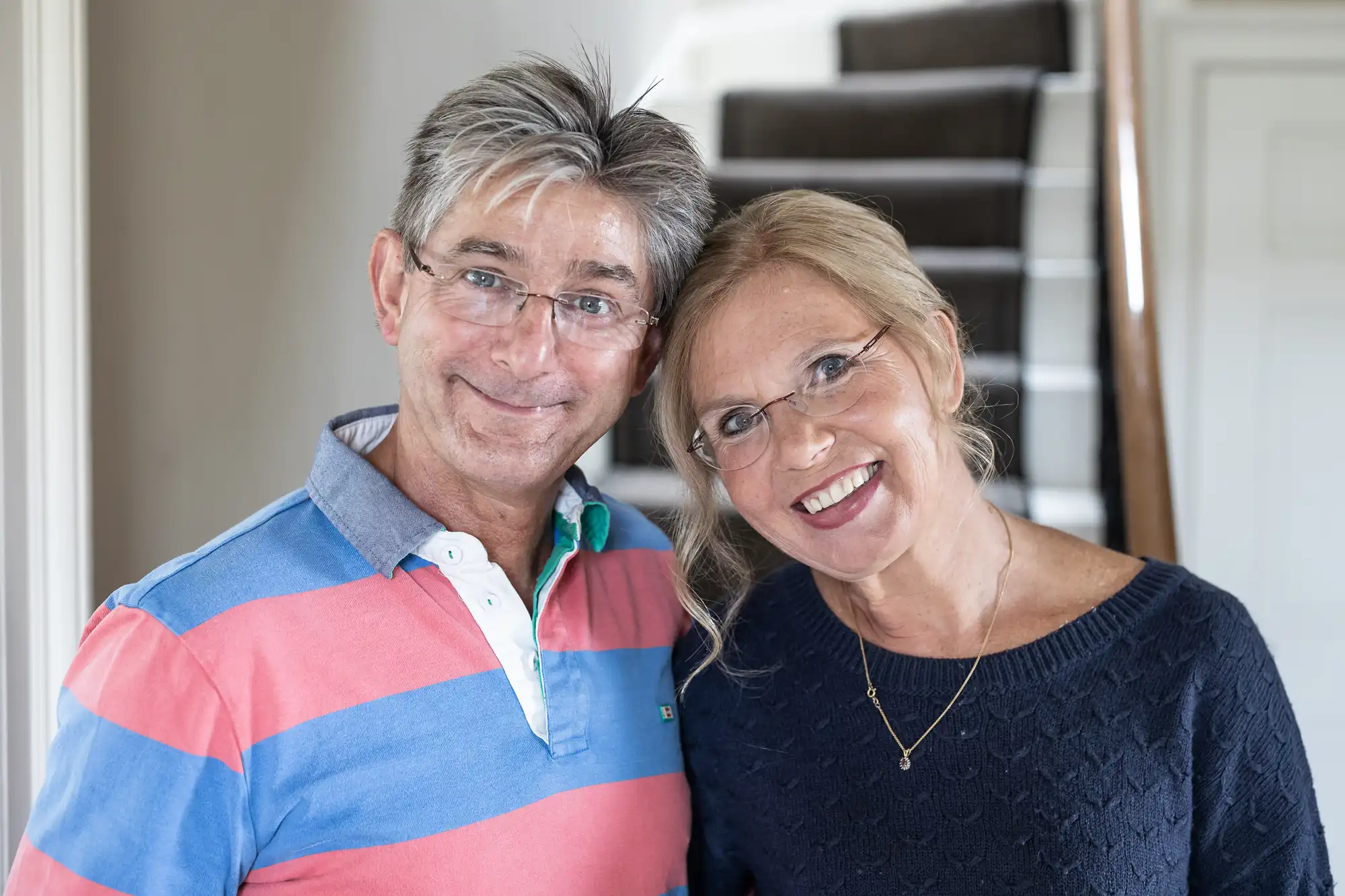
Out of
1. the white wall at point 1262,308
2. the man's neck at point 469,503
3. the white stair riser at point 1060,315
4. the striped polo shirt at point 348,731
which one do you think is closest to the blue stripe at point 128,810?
the striped polo shirt at point 348,731

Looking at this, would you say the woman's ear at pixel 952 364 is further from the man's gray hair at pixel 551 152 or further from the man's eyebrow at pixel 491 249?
the man's eyebrow at pixel 491 249

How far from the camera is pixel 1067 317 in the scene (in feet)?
9.24

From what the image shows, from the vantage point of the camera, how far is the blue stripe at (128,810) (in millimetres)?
1062

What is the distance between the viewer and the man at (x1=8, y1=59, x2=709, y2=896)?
1100 millimetres

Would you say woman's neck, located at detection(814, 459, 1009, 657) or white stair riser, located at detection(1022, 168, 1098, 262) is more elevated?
white stair riser, located at detection(1022, 168, 1098, 262)

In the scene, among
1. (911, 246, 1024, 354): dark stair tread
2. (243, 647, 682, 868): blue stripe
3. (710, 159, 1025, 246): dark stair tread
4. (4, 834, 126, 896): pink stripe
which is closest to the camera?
(4, 834, 126, 896): pink stripe

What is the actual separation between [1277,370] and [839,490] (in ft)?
9.72

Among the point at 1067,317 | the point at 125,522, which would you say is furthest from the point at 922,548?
the point at 1067,317

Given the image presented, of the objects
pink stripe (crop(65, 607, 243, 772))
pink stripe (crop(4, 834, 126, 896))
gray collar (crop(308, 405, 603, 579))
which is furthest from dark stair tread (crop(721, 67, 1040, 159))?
pink stripe (crop(4, 834, 126, 896))

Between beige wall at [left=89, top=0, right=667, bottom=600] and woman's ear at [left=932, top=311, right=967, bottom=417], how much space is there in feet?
3.40

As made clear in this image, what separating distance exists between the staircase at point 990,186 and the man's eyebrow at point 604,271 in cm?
110

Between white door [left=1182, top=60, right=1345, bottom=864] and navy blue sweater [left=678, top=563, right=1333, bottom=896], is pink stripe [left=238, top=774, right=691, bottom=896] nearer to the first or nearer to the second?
navy blue sweater [left=678, top=563, right=1333, bottom=896]

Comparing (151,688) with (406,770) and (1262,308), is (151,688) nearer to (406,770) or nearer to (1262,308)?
(406,770)

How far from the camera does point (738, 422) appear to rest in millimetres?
1387
